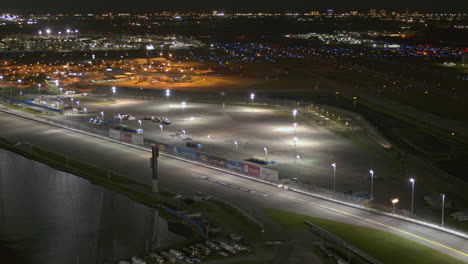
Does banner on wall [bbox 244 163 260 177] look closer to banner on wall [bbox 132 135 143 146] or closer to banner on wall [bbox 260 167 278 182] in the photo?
banner on wall [bbox 260 167 278 182]

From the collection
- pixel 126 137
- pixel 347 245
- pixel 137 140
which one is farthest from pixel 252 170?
pixel 126 137

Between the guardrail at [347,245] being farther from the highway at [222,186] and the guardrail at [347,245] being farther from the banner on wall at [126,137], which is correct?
the banner on wall at [126,137]

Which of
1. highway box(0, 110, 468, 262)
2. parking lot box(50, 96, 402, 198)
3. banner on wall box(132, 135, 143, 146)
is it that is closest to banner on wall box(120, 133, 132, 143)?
banner on wall box(132, 135, 143, 146)

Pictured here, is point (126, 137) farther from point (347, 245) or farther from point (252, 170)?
point (347, 245)

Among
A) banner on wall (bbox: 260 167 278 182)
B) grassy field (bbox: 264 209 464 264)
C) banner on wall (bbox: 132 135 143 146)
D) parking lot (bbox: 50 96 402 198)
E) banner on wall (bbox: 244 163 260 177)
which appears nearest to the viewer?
grassy field (bbox: 264 209 464 264)

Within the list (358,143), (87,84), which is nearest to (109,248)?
(358,143)

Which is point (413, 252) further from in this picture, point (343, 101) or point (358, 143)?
point (343, 101)
